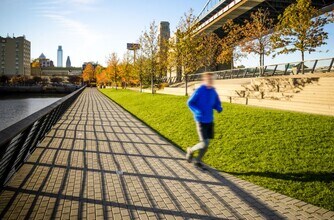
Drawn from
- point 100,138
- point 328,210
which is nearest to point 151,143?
point 100,138

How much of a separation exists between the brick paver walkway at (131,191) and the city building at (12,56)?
15588cm

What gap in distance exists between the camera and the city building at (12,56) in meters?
139

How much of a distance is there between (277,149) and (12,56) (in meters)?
164

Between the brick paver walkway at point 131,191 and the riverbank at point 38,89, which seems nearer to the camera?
the brick paver walkway at point 131,191

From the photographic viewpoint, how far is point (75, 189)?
464cm

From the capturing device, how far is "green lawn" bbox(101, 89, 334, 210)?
4.95 m

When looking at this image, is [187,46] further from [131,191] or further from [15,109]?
[15,109]

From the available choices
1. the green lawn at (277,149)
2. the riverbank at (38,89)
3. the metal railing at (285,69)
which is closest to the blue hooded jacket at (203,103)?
the green lawn at (277,149)

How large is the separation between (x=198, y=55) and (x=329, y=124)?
55.7ft

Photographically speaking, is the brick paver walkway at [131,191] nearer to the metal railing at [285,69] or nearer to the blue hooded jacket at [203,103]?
the blue hooded jacket at [203,103]

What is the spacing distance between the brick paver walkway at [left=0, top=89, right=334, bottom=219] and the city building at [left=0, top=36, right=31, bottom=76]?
156 meters

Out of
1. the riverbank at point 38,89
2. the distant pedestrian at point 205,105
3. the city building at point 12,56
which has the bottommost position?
the distant pedestrian at point 205,105

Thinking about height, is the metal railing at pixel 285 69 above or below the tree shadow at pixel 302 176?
above

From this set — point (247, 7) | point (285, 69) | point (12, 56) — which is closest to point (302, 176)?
point (285, 69)
